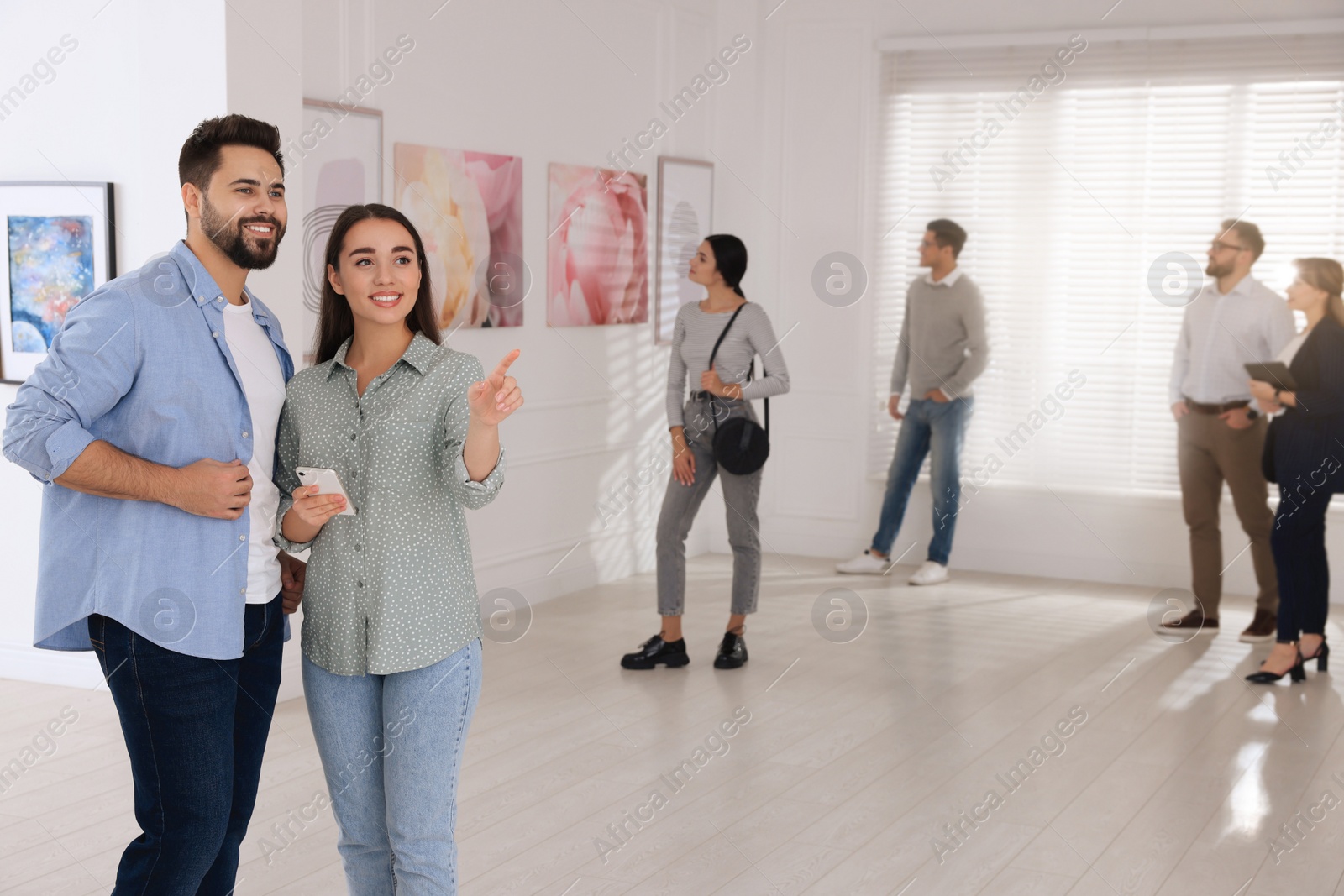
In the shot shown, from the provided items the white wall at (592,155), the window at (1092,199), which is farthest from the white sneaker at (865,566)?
the window at (1092,199)

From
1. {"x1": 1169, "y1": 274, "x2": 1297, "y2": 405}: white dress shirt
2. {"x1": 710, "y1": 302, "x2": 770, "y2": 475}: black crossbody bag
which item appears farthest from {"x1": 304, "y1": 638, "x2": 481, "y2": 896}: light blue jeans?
{"x1": 1169, "y1": 274, "x2": 1297, "y2": 405}: white dress shirt

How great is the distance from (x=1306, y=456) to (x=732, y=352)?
2197mm

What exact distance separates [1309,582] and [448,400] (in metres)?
4.13

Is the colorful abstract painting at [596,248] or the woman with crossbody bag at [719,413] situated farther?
the colorful abstract painting at [596,248]

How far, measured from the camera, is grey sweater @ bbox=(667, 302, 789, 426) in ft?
16.2

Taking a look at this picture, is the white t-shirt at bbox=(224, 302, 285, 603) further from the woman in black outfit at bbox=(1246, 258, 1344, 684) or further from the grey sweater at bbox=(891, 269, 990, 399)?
the grey sweater at bbox=(891, 269, 990, 399)

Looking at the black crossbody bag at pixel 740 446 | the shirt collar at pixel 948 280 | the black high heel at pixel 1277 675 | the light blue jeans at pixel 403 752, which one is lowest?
the black high heel at pixel 1277 675

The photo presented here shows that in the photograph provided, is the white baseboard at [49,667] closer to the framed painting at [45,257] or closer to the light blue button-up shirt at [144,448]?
the framed painting at [45,257]

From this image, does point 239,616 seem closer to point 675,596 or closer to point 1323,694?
point 675,596

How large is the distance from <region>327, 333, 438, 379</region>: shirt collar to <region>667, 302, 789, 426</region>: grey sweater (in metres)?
2.77

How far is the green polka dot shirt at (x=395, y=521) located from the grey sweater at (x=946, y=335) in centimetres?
523

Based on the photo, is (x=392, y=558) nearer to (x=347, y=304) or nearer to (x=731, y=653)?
(x=347, y=304)

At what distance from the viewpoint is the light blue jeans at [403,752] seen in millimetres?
2105

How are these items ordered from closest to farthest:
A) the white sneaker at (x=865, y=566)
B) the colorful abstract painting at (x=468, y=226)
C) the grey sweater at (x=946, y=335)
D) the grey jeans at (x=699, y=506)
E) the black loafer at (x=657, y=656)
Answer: the grey jeans at (x=699, y=506) → the black loafer at (x=657, y=656) → the colorful abstract painting at (x=468, y=226) → the grey sweater at (x=946, y=335) → the white sneaker at (x=865, y=566)
